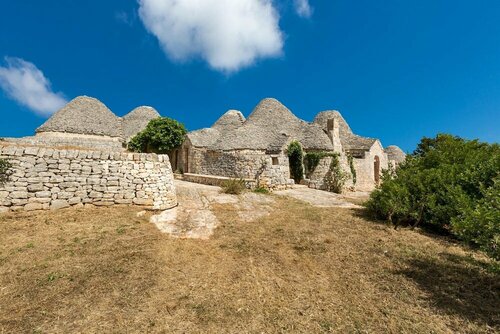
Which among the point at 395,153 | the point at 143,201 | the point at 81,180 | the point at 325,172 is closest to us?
the point at 81,180

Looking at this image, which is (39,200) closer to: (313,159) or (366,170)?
(313,159)

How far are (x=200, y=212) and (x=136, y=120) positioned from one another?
67.7 feet

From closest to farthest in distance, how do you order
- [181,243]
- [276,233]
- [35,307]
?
[35,307]
[181,243]
[276,233]

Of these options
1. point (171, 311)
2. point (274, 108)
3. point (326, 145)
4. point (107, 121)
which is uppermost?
point (274, 108)

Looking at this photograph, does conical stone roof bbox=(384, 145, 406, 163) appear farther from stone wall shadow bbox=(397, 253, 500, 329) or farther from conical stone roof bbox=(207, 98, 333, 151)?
stone wall shadow bbox=(397, 253, 500, 329)

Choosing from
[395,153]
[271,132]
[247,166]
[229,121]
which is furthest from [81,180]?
[395,153]

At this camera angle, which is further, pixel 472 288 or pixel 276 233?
pixel 276 233

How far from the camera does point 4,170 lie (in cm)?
668

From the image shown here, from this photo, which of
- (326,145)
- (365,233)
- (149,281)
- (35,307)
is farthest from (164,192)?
(326,145)

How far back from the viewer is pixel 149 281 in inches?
166

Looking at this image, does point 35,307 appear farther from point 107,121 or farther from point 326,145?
point 107,121

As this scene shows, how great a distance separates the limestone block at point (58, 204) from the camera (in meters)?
7.11

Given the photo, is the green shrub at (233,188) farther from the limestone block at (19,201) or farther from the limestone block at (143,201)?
the limestone block at (19,201)

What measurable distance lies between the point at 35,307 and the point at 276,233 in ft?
16.2
